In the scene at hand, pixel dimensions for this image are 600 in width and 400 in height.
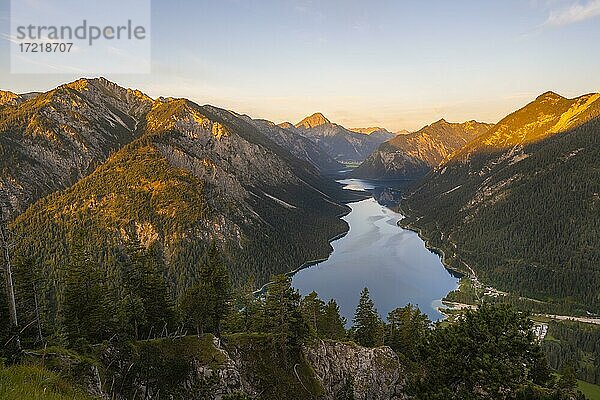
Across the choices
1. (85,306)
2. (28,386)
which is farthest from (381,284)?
(28,386)

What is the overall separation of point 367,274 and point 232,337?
146 m

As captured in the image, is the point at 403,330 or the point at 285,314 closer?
the point at 285,314

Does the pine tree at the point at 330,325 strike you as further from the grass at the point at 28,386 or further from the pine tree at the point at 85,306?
the grass at the point at 28,386

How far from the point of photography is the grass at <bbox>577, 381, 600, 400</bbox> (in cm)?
9177

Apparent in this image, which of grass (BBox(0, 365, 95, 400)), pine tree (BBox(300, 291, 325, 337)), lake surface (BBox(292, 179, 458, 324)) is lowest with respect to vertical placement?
lake surface (BBox(292, 179, 458, 324))

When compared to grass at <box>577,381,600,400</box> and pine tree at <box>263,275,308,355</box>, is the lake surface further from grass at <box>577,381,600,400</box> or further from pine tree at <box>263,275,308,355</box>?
pine tree at <box>263,275,308,355</box>

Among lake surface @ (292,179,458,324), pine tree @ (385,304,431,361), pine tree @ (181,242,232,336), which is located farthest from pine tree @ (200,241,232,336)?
lake surface @ (292,179,458,324)

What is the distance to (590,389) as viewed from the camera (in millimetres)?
96125

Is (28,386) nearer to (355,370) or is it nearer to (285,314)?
(285,314)

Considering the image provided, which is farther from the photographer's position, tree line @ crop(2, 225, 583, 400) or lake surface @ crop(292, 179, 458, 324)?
lake surface @ crop(292, 179, 458, 324)

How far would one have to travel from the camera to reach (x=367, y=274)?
603ft

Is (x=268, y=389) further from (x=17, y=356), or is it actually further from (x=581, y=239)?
(x=581, y=239)

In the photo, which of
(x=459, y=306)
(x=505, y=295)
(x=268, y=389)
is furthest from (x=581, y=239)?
(x=268, y=389)

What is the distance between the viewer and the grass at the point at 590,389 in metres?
91.8
